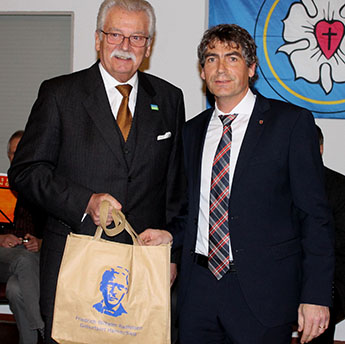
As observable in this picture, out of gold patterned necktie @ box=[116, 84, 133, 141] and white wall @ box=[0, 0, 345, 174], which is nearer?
gold patterned necktie @ box=[116, 84, 133, 141]

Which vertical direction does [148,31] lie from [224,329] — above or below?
above

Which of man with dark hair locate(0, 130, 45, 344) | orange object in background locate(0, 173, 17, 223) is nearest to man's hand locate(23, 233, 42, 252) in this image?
man with dark hair locate(0, 130, 45, 344)

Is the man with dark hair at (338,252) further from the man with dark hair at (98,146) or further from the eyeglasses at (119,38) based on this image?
the eyeglasses at (119,38)

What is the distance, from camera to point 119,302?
6.20 feet

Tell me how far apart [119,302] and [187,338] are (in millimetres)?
411

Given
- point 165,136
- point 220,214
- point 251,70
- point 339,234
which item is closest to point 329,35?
point 339,234

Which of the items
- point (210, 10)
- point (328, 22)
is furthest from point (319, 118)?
point (210, 10)

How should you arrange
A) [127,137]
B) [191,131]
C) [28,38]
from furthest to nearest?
[28,38]
[191,131]
[127,137]

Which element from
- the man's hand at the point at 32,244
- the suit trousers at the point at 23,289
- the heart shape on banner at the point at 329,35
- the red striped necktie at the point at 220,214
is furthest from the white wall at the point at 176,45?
the red striped necktie at the point at 220,214

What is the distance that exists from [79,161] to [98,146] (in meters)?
0.10

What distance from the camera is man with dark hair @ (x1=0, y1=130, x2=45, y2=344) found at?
3.64m

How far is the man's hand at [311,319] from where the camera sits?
197 centimetres

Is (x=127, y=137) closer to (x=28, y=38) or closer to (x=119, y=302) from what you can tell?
(x=119, y=302)

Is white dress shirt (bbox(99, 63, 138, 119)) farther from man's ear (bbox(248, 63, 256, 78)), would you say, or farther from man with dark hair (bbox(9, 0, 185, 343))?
man's ear (bbox(248, 63, 256, 78))
